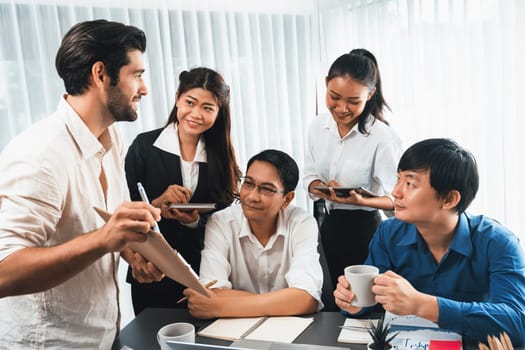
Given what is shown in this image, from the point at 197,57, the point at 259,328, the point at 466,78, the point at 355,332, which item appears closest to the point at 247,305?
the point at 259,328

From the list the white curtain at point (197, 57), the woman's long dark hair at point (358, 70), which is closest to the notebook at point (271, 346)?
the woman's long dark hair at point (358, 70)

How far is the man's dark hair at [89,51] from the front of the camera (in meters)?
1.34

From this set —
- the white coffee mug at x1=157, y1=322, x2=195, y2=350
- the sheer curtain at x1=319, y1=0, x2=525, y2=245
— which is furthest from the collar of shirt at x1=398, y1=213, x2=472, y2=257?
the sheer curtain at x1=319, y1=0, x2=525, y2=245

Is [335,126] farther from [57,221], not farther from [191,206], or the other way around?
[57,221]

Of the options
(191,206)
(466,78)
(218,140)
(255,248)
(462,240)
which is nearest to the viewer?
(462,240)

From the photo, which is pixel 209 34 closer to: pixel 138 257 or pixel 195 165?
pixel 195 165

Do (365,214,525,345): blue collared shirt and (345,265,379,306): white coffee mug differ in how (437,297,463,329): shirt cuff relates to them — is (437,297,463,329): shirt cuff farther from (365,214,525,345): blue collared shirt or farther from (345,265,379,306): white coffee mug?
(345,265,379,306): white coffee mug

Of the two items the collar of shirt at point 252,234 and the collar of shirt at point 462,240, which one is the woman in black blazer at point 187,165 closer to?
the collar of shirt at point 252,234

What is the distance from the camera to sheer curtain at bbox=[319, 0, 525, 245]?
2.63 meters

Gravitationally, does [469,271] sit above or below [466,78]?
below

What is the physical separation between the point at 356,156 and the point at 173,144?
1.00 meters

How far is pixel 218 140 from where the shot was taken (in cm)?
226

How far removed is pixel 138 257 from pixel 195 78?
0.99 meters

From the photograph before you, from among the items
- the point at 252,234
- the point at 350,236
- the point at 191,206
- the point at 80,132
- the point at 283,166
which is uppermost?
the point at 80,132
